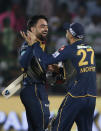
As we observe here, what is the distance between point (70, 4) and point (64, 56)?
7.04 metres

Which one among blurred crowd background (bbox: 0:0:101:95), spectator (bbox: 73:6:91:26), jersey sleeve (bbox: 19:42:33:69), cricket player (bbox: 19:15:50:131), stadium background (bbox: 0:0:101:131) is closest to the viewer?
jersey sleeve (bbox: 19:42:33:69)

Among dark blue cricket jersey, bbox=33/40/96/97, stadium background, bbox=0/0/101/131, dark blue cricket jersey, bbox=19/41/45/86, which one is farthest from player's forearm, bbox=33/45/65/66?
stadium background, bbox=0/0/101/131

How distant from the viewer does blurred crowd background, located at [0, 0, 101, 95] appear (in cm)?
1170

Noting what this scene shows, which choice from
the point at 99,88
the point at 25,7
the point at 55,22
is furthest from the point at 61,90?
the point at 25,7

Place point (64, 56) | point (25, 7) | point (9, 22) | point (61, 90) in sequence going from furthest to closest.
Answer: point (25, 7)
point (9, 22)
point (61, 90)
point (64, 56)

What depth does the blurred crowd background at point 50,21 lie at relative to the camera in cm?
1170

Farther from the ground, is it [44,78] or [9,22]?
[9,22]

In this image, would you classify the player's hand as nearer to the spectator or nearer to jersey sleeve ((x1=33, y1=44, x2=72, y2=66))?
jersey sleeve ((x1=33, y1=44, x2=72, y2=66))

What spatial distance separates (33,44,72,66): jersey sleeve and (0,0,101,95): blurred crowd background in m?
3.93

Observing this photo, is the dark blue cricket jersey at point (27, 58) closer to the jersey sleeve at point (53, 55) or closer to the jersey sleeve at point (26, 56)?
the jersey sleeve at point (26, 56)

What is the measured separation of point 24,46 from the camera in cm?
738

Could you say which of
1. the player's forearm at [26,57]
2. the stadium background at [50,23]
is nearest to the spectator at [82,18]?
the stadium background at [50,23]

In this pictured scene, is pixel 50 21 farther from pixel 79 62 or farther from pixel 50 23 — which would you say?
pixel 79 62

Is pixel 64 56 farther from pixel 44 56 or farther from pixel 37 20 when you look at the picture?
pixel 37 20
